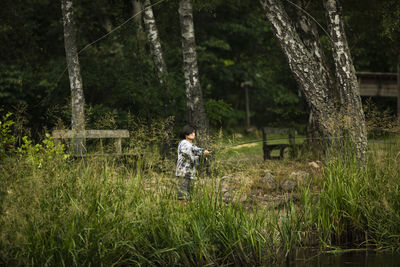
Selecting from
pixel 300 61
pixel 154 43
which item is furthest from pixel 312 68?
pixel 154 43

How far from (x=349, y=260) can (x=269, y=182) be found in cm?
264

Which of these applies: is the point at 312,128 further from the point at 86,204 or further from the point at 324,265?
the point at 86,204

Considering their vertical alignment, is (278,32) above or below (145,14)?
below

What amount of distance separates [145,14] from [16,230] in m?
7.65

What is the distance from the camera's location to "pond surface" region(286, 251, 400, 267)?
4.90 metres

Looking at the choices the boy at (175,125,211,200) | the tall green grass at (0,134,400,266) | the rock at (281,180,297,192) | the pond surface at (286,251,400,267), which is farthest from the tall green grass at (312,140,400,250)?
the rock at (281,180,297,192)

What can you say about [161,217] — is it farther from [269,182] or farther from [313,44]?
[313,44]

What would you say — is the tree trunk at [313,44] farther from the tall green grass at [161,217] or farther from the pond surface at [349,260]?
the pond surface at [349,260]

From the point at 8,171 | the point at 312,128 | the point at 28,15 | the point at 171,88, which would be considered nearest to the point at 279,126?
the point at 312,128

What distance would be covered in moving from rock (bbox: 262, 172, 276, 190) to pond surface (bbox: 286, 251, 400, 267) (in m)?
2.32

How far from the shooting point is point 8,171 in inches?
186

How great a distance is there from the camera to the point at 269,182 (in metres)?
7.60

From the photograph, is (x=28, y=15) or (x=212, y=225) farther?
(x=28, y=15)

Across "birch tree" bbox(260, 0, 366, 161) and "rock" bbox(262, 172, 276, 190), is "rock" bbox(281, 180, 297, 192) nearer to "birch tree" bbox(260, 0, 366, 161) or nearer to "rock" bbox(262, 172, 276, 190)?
"rock" bbox(262, 172, 276, 190)
